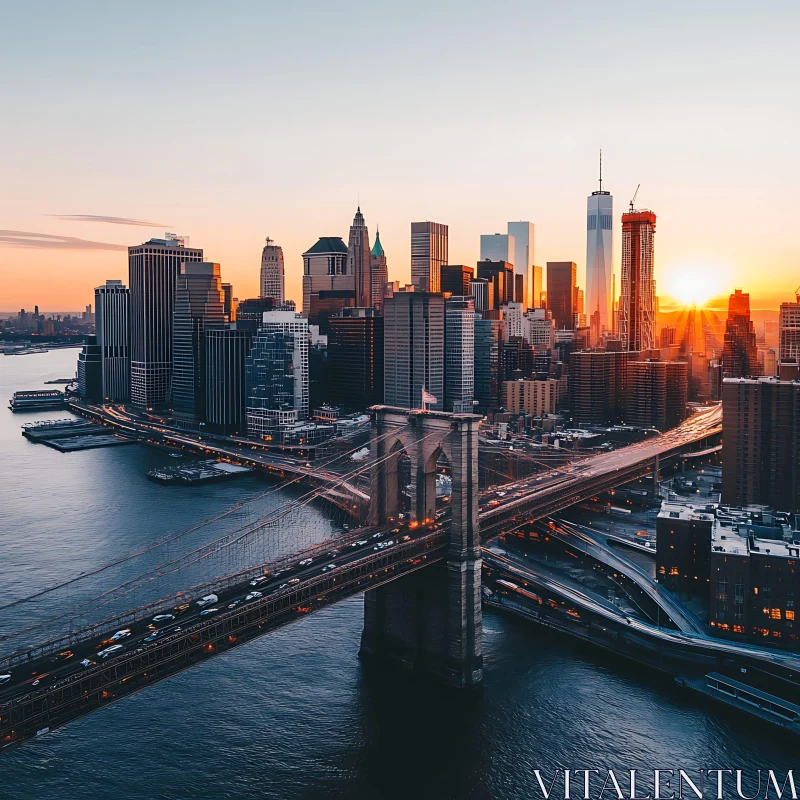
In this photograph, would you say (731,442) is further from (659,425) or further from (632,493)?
(659,425)

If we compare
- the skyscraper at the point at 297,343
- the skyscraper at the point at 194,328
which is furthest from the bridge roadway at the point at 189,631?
the skyscraper at the point at 194,328

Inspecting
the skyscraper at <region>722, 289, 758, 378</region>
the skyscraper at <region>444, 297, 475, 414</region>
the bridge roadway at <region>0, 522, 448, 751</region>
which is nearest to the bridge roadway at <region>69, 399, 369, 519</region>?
the bridge roadway at <region>0, 522, 448, 751</region>

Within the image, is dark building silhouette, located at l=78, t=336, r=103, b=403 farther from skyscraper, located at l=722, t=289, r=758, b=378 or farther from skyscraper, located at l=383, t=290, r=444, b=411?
skyscraper, located at l=722, t=289, r=758, b=378

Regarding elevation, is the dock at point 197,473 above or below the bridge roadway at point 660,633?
above

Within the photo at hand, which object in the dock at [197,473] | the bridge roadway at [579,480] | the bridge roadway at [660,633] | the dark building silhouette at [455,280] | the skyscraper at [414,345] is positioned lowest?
the bridge roadway at [660,633]

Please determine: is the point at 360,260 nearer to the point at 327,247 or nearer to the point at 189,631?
the point at 327,247

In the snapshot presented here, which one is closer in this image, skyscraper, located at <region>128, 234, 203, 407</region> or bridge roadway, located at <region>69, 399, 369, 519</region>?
bridge roadway, located at <region>69, 399, 369, 519</region>

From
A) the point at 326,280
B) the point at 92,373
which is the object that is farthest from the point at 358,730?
the point at 326,280

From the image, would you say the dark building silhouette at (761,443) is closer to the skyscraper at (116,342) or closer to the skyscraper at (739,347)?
the skyscraper at (739,347)
